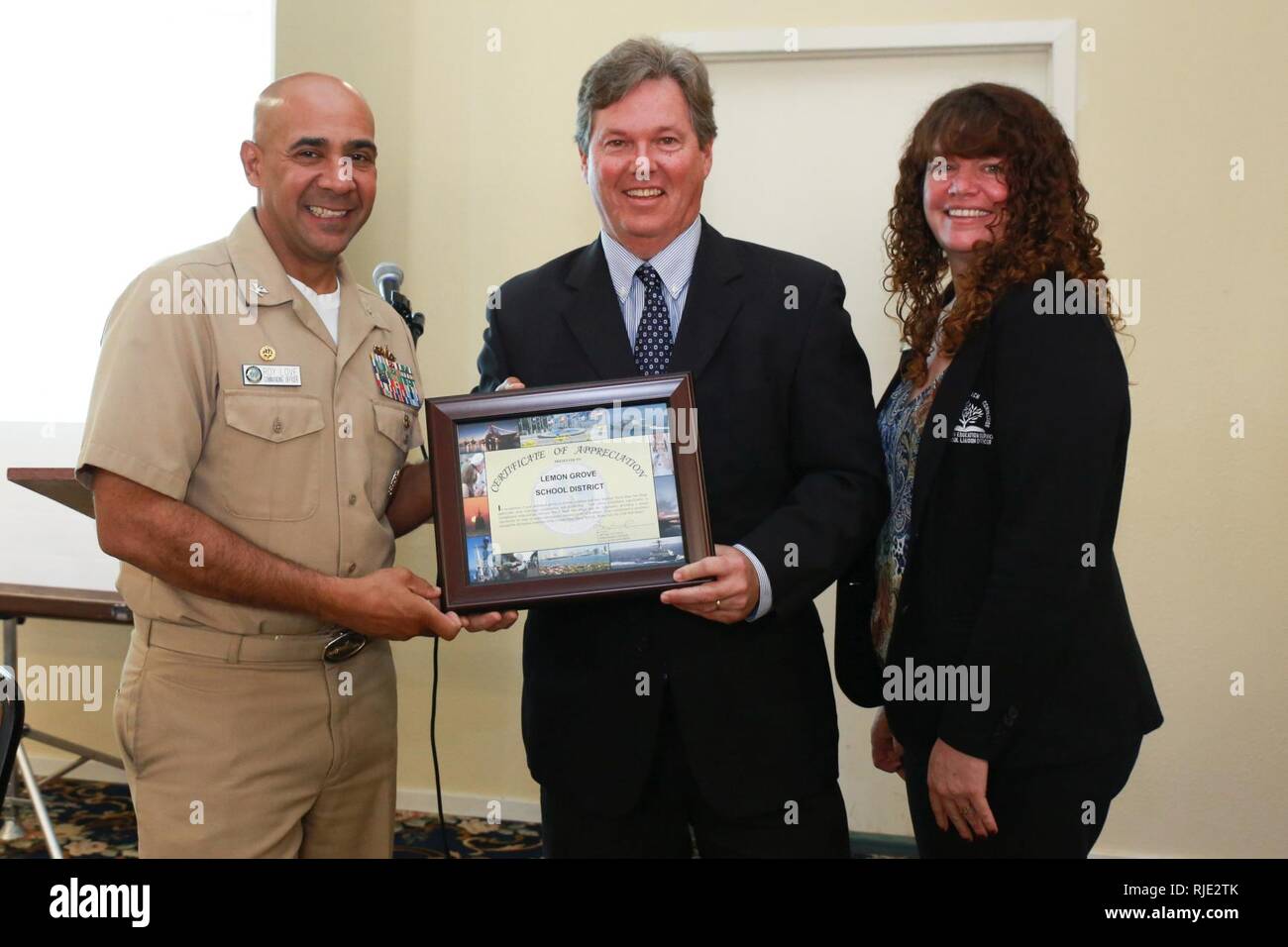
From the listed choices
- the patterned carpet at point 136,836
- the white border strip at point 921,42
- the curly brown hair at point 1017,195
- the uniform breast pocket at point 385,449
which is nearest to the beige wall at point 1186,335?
the white border strip at point 921,42

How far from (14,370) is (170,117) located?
981mm

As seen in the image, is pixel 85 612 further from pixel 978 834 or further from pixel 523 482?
pixel 978 834

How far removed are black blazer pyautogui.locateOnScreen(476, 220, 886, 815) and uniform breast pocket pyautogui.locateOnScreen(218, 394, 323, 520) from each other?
0.41 meters

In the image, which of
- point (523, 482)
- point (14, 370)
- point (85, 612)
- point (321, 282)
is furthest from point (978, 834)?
point (14, 370)

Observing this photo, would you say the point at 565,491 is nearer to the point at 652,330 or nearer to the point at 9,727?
the point at 652,330

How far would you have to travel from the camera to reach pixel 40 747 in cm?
A: 395

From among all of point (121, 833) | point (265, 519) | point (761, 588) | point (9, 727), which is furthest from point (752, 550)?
point (121, 833)

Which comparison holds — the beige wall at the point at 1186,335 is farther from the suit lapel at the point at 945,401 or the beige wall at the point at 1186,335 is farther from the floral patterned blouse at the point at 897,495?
the suit lapel at the point at 945,401

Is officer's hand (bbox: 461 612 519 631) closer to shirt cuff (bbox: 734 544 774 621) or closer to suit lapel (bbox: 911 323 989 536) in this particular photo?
shirt cuff (bbox: 734 544 774 621)

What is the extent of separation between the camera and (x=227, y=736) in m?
1.68

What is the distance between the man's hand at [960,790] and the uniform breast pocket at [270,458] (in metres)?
1.06

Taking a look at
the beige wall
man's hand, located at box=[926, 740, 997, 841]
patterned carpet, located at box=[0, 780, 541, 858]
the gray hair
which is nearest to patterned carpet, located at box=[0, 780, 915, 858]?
patterned carpet, located at box=[0, 780, 541, 858]

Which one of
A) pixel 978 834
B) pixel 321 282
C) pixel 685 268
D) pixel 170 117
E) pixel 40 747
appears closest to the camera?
pixel 978 834

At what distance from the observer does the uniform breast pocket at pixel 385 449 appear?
185 centimetres
